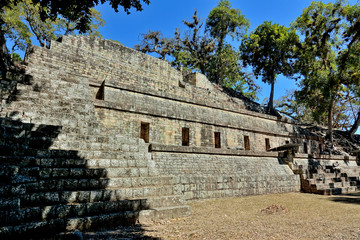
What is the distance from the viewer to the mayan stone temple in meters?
3.90

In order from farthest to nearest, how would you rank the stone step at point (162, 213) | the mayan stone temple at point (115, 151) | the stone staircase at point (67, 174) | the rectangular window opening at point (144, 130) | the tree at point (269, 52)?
1. the tree at point (269, 52)
2. the rectangular window opening at point (144, 130)
3. the stone step at point (162, 213)
4. the mayan stone temple at point (115, 151)
5. the stone staircase at point (67, 174)

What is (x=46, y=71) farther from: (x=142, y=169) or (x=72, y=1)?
(x=142, y=169)

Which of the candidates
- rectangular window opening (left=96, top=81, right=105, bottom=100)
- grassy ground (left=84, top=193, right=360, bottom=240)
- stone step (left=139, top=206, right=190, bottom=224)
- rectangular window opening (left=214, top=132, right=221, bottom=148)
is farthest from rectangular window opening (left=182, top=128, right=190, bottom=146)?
stone step (left=139, top=206, right=190, bottom=224)

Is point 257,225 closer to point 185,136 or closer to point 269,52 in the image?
point 185,136

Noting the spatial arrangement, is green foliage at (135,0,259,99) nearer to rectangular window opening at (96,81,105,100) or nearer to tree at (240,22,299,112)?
tree at (240,22,299,112)

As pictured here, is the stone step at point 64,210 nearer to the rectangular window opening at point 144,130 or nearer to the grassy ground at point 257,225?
the grassy ground at point 257,225

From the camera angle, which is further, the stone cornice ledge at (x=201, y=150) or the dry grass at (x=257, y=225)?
the stone cornice ledge at (x=201, y=150)

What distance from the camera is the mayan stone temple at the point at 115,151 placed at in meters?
3.90

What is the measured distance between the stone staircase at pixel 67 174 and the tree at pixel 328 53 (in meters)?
18.8

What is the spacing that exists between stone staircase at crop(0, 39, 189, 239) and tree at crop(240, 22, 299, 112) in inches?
885

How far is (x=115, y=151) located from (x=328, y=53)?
898 inches

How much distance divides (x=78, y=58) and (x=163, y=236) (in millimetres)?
11047

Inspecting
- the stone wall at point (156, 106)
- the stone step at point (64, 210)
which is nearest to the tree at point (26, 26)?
the stone wall at point (156, 106)

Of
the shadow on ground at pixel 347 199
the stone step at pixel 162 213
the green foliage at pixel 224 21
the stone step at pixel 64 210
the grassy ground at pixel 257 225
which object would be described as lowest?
the shadow on ground at pixel 347 199
